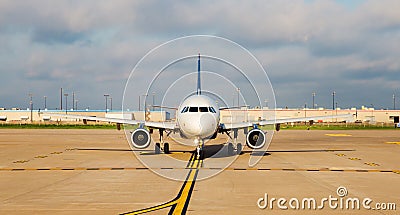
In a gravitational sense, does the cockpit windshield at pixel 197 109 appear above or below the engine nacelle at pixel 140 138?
above

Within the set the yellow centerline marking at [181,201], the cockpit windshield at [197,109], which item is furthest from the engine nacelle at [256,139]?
the yellow centerline marking at [181,201]

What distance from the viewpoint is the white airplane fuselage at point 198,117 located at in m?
21.8

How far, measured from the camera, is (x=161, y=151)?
95.0 ft

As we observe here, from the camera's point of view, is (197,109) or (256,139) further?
(256,139)

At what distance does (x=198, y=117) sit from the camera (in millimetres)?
21875

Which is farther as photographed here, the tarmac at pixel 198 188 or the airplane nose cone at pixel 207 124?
the airplane nose cone at pixel 207 124

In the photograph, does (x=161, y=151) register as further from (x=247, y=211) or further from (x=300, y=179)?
(x=247, y=211)

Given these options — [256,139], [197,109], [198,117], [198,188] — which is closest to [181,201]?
[198,188]

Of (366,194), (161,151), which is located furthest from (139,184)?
(161,151)

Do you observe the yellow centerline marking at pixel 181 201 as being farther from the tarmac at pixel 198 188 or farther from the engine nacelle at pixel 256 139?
the engine nacelle at pixel 256 139

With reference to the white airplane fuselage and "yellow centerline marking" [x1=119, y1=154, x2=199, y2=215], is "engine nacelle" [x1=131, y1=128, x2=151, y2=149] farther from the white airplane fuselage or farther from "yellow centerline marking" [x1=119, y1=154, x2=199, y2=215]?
"yellow centerline marking" [x1=119, y1=154, x2=199, y2=215]

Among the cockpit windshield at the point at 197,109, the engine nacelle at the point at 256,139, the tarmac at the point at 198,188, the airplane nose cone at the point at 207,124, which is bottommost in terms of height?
the tarmac at the point at 198,188

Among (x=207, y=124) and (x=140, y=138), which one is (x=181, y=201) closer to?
(x=207, y=124)

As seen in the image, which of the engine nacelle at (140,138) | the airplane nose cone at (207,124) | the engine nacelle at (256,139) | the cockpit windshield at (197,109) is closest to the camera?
the airplane nose cone at (207,124)
